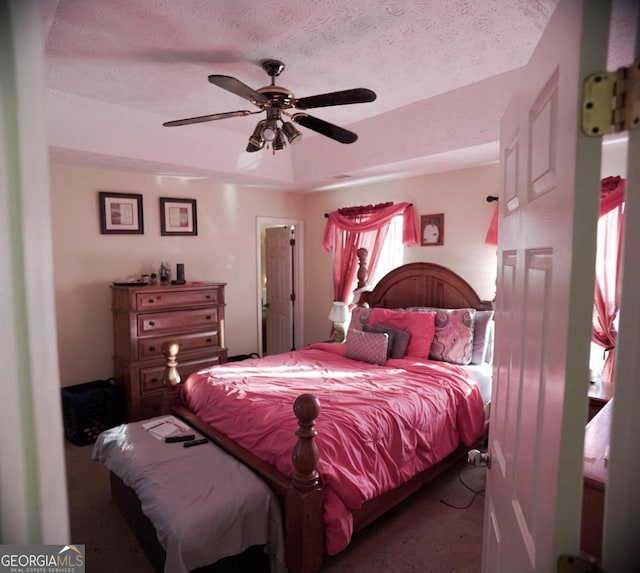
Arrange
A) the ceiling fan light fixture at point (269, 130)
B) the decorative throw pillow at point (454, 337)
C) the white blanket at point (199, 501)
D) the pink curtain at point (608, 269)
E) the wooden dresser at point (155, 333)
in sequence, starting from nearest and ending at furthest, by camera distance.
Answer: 1. the white blanket at point (199, 501)
2. the ceiling fan light fixture at point (269, 130)
3. the pink curtain at point (608, 269)
4. the decorative throw pillow at point (454, 337)
5. the wooden dresser at point (155, 333)

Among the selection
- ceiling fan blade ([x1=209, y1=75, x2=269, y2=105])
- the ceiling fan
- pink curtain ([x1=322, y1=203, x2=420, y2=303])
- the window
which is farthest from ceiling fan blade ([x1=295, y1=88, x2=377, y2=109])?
the window

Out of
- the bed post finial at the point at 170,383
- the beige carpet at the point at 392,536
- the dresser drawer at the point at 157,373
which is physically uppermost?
the bed post finial at the point at 170,383

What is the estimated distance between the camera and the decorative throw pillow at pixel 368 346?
333 cm

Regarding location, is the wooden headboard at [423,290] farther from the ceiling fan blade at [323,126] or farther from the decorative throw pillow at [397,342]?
the ceiling fan blade at [323,126]

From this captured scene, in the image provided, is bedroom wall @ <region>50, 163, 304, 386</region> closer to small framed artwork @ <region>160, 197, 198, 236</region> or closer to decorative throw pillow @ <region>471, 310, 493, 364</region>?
small framed artwork @ <region>160, 197, 198, 236</region>

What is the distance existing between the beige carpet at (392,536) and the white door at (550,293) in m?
1.21

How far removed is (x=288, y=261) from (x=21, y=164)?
514cm

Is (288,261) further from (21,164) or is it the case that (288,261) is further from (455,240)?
(21,164)

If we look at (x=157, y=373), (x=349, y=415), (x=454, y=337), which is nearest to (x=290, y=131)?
(x=349, y=415)

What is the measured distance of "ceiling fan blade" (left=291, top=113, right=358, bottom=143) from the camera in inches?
89.4

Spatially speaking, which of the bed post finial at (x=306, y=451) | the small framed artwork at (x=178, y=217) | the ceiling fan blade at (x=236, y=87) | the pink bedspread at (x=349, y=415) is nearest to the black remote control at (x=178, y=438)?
the pink bedspread at (x=349, y=415)

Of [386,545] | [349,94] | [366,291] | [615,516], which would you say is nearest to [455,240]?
[366,291]

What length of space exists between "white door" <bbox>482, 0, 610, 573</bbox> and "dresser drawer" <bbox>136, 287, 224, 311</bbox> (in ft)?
11.1

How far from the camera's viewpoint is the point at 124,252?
403 centimetres
